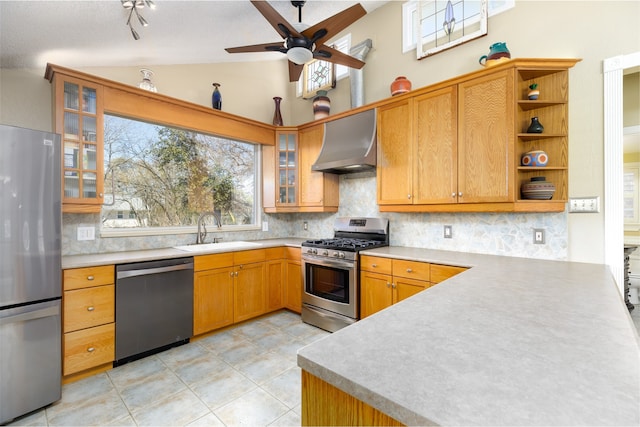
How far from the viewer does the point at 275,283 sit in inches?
140

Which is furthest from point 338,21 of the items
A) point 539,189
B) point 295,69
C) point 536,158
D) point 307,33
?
point 539,189

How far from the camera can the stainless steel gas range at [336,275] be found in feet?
9.59

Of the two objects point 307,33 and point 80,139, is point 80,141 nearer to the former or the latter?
point 80,139

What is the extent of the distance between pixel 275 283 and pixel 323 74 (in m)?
2.88

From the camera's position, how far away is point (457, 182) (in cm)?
253

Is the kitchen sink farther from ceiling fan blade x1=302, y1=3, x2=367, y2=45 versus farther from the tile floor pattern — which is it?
ceiling fan blade x1=302, y1=3, x2=367, y2=45

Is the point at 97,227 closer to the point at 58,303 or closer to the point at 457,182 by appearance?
the point at 58,303

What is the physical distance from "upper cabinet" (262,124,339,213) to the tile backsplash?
286mm

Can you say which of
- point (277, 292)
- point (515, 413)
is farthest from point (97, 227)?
point (515, 413)

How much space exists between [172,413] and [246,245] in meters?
1.76

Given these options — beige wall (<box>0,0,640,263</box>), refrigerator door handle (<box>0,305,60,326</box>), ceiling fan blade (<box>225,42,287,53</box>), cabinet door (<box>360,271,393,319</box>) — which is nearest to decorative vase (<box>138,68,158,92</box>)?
beige wall (<box>0,0,640,263</box>)

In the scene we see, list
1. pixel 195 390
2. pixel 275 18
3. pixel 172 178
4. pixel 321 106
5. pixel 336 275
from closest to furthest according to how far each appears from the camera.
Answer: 1. pixel 275 18
2. pixel 195 390
3. pixel 336 275
4. pixel 172 178
5. pixel 321 106

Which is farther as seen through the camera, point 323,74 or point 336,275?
point 323,74

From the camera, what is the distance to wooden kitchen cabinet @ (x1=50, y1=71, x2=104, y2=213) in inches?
92.4
